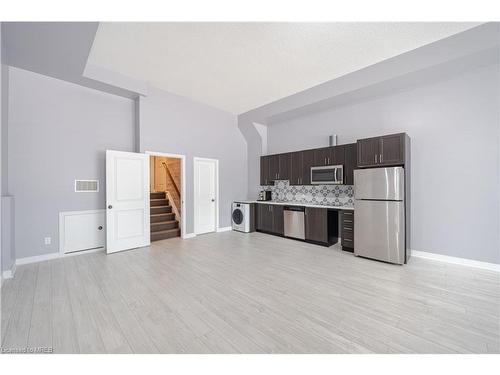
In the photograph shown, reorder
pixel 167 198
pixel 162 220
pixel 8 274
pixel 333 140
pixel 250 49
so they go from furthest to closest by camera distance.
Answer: pixel 167 198, pixel 162 220, pixel 333 140, pixel 250 49, pixel 8 274

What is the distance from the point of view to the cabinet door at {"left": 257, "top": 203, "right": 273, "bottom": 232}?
5684 mm

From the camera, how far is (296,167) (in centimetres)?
542

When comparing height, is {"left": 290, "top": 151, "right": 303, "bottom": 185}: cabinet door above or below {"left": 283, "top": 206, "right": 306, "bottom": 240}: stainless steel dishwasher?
above

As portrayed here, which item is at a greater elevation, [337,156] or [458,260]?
[337,156]

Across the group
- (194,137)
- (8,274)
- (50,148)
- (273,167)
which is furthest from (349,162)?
(8,274)

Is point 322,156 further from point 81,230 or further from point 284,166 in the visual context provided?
point 81,230

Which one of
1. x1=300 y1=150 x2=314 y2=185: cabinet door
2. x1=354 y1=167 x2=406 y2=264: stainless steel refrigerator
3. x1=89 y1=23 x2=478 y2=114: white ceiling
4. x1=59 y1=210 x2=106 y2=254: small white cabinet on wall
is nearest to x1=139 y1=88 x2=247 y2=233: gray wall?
x1=89 y1=23 x2=478 y2=114: white ceiling

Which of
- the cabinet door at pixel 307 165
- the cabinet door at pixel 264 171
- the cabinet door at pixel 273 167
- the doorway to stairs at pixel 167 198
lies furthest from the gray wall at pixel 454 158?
the doorway to stairs at pixel 167 198

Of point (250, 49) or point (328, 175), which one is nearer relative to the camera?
point (250, 49)

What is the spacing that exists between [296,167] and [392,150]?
220 centimetres

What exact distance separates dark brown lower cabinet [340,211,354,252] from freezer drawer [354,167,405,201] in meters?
0.45

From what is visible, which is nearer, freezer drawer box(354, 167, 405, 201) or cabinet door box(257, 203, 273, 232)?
freezer drawer box(354, 167, 405, 201)

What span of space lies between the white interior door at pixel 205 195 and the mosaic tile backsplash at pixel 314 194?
4.98ft

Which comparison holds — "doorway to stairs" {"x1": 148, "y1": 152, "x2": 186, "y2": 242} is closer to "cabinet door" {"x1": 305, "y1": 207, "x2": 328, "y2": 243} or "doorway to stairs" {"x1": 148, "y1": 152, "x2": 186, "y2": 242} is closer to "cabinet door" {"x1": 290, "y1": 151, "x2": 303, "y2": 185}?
"cabinet door" {"x1": 290, "y1": 151, "x2": 303, "y2": 185}
